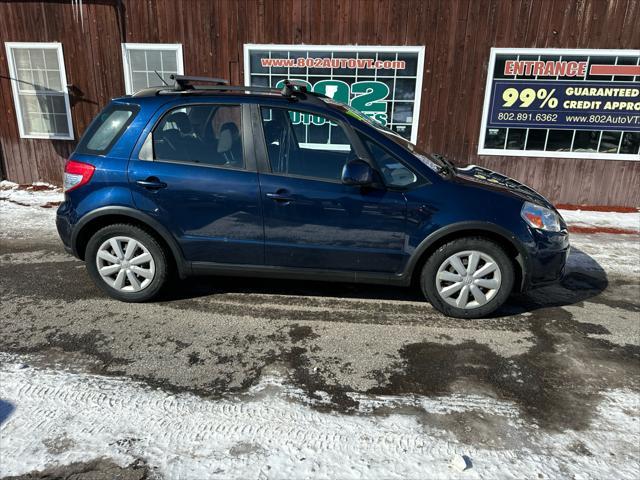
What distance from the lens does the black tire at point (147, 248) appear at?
3900 mm

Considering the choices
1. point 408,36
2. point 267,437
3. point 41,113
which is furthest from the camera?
point 41,113

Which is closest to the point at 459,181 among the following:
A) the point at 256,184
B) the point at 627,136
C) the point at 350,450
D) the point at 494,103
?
the point at 256,184

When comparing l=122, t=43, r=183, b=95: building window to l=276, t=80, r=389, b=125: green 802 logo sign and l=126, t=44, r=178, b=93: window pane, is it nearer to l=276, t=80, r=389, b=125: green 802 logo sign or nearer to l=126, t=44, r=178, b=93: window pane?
l=126, t=44, r=178, b=93: window pane

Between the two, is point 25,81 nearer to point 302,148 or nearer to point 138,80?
point 138,80

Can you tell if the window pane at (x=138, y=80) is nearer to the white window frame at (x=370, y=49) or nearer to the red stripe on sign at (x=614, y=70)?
the white window frame at (x=370, y=49)

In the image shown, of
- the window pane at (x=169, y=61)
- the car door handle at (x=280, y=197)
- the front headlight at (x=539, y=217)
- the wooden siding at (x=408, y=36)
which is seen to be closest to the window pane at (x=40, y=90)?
the wooden siding at (x=408, y=36)

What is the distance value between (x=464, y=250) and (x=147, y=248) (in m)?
2.66

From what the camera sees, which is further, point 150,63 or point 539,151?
point 150,63

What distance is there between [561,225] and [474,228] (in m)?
0.90

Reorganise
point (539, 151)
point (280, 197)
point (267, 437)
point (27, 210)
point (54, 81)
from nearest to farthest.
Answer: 1. point (267, 437)
2. point (280, 197)
3. point (27, 210)
4. point (539, 151)
5. point (54, 81)

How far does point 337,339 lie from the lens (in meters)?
3.55

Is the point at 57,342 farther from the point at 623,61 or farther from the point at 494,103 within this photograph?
the point at 623,61

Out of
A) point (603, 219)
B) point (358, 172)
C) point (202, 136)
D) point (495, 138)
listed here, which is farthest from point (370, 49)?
point (358, 172)

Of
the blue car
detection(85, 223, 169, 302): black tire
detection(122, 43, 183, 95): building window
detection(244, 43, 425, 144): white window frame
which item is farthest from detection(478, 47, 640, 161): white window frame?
detection(85, 223, 169, 302): black tire
